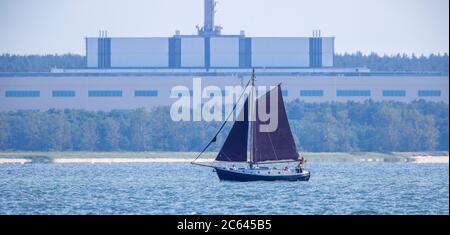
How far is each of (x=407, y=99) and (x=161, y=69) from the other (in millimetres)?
27409

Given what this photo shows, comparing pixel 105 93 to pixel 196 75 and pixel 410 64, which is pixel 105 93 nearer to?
pixel 196 75

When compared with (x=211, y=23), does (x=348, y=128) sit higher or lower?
lower

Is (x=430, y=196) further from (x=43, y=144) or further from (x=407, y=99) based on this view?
(x=407, y=99)

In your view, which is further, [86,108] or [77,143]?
[86,108]

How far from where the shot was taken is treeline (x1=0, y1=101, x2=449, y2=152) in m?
141

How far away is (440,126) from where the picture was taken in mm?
147375

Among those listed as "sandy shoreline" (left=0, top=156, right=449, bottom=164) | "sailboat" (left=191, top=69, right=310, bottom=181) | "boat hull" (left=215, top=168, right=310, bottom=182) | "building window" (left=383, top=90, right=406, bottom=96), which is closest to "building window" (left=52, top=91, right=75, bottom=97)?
"sandy shoreline" (left=0, top=156, right=449, bottom=164)

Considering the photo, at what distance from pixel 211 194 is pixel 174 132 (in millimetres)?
71485

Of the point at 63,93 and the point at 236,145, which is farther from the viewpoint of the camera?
the point at 63,93

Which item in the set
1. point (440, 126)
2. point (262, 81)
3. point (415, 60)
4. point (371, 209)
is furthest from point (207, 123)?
point (371, 209)

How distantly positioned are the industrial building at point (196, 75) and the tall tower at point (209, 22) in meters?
0.23

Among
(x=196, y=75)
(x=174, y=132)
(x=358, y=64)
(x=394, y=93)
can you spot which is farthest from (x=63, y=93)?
(x=358, y=64)

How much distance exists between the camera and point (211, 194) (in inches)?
2827

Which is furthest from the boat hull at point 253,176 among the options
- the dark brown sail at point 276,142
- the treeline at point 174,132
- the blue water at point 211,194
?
the treeline at point 174,132
